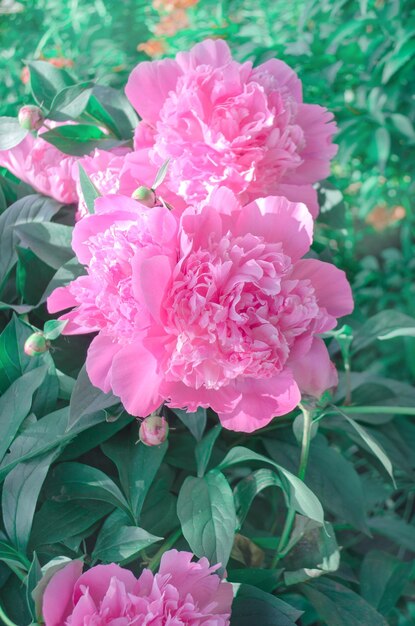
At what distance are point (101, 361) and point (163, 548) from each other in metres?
0.16

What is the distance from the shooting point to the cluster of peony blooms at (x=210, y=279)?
39cm

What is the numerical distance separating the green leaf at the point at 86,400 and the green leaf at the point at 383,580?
326 mm

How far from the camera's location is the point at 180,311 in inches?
15.3

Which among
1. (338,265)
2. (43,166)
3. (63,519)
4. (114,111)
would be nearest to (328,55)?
(338,265)

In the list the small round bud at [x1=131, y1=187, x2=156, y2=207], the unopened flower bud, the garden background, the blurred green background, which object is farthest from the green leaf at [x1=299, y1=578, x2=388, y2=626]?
the blurred green background

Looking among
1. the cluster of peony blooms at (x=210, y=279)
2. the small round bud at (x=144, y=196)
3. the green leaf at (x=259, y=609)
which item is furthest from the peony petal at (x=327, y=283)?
the green leaf at (x=259, y=609)

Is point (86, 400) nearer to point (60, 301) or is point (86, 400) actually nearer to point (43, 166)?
point (60, 301)

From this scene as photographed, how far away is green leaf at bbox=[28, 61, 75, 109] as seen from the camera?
23.3 inches

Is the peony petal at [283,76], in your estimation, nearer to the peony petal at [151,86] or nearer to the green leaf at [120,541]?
the peony petal at [151,86]

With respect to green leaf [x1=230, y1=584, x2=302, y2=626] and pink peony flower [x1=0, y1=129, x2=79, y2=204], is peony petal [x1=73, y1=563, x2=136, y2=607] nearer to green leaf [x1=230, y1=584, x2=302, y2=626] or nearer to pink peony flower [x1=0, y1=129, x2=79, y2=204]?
green leaf [x1=230, y1=584, x2=302, y2=626]

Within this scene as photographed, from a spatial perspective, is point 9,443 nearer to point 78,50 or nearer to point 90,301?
point 90,301

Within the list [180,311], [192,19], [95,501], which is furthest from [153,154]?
[192,19]

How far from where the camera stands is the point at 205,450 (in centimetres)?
51

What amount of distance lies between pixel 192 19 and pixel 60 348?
0.89 metres
